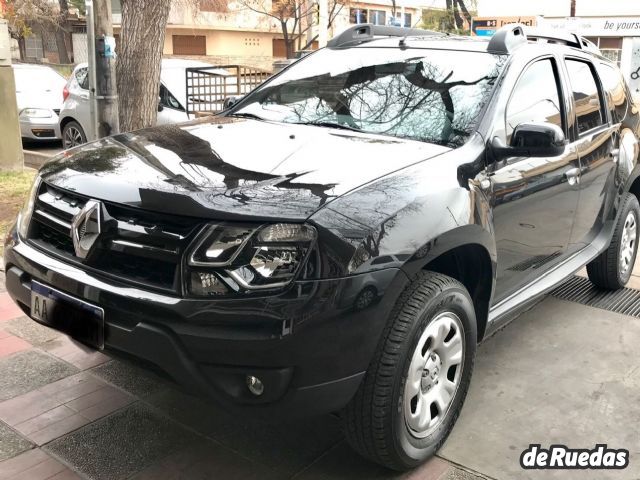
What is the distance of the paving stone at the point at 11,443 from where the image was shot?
276 cm

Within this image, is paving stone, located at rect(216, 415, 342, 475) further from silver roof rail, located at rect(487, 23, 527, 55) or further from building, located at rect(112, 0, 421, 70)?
building, located at rect(112, 0, 421, 70)

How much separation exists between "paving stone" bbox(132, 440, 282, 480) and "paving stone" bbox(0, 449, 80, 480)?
0.30 metres

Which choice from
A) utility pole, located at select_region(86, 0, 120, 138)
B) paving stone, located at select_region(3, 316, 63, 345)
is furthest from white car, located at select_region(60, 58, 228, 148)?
paving stone, located at select_region(3, 316, 63, 345)

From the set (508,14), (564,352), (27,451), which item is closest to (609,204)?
(564,352)

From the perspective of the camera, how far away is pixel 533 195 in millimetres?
3293

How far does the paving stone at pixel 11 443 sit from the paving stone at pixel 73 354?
611 millimetres

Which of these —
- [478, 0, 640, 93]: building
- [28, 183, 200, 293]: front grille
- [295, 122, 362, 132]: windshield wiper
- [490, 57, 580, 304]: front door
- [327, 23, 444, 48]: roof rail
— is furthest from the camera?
[478, 0, 640, 93]: building

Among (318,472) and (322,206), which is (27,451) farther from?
(322,206)

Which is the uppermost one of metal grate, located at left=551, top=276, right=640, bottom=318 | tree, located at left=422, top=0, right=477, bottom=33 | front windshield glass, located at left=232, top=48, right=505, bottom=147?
tree, located at left=422, top=0, right=477, bottom=33

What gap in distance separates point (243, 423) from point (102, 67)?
4121 millimetres

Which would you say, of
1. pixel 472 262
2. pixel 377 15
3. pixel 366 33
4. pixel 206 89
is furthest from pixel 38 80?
pixel 377 15

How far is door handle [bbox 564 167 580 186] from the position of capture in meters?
3.63

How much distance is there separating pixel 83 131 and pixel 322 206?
27.2 ft

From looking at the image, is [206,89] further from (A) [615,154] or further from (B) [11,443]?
(B) [11,443]
